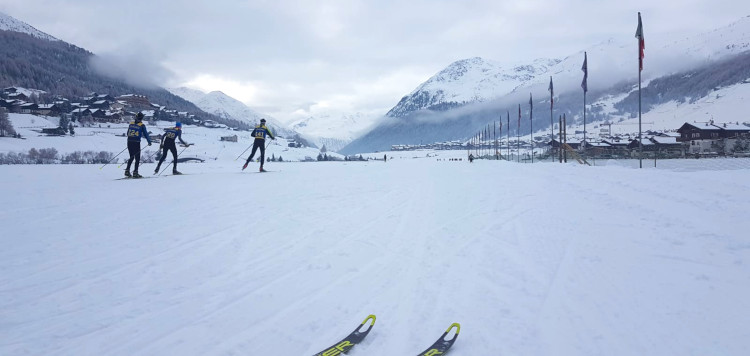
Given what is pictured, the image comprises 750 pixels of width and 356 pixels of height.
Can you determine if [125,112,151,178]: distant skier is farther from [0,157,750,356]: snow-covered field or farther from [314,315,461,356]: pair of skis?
[314,315,461,356]: pair of skis

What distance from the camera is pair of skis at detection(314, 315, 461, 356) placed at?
2.55 m

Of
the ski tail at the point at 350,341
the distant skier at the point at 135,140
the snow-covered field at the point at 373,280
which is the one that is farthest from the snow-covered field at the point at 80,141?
the ski tail at the point at 350,341

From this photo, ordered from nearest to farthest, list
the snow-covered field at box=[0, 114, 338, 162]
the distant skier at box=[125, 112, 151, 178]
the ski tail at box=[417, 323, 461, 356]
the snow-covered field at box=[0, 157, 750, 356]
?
the ski tail at box=[417, 323, 461, 356], the snow-covered field at box=[0, 157, 750, 356], the distant skier at box=[125, 112, 151, 178], the snow-covered field at box=[0, 114, 338, 162]

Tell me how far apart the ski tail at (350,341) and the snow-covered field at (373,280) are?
0.06 meters

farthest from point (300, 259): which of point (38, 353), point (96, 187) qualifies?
point (96, 187)

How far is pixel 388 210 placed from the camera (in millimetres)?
7426

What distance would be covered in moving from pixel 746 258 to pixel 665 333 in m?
2.29

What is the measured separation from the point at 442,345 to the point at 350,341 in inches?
25.0

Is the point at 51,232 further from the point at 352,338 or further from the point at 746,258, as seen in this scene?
the point at 746,258

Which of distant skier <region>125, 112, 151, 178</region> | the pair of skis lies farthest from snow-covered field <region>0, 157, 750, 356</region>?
distant skier <region>125, 112, 151, 178</region>

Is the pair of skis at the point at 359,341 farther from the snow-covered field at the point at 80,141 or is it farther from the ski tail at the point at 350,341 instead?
the snow-covered field at the point at 80,141

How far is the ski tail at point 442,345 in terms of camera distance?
8.34ft

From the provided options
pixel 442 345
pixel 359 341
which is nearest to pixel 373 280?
pixel 359 341

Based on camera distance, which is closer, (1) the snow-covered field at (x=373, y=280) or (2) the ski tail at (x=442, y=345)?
(2) the ski tail at (x=442, y=345)
